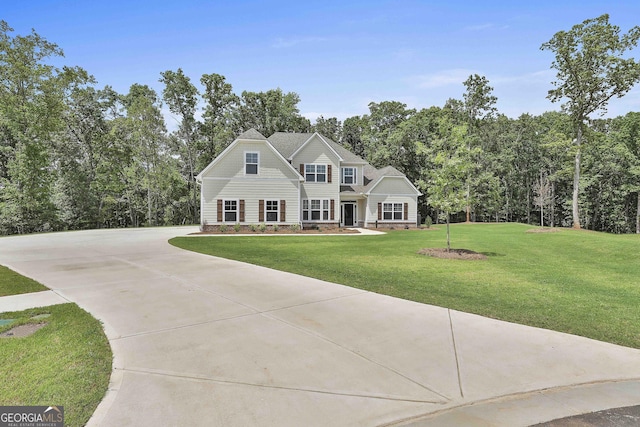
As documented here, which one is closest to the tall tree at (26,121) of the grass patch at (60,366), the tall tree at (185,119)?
the tall tree at (185,119)

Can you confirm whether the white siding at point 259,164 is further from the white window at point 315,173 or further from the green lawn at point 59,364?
the green lawn at point 59,364

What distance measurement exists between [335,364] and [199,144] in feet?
134

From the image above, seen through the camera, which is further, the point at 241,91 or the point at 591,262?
the point at 241,91

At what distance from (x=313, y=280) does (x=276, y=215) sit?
1740cm

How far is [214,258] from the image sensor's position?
11.7m

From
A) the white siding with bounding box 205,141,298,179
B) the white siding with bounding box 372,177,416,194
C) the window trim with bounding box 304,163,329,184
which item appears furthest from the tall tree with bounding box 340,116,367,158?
the white siding with bounding box 205,141,298,179

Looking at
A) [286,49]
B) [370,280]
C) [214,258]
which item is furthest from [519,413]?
[286,49]

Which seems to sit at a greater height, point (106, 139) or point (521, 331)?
point (106, 139)

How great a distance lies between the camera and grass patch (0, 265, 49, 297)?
717 cm

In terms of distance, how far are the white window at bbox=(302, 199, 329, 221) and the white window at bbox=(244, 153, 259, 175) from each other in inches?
184

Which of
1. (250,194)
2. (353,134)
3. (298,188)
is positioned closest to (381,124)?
(353,134)

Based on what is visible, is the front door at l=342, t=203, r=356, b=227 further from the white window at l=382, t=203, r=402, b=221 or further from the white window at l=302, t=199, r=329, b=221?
the white window at l=302, t=199, r=329, b=221

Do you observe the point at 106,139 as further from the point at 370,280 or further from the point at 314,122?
the point at 370,280

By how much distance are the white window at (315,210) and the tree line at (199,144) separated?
923 centimetres
